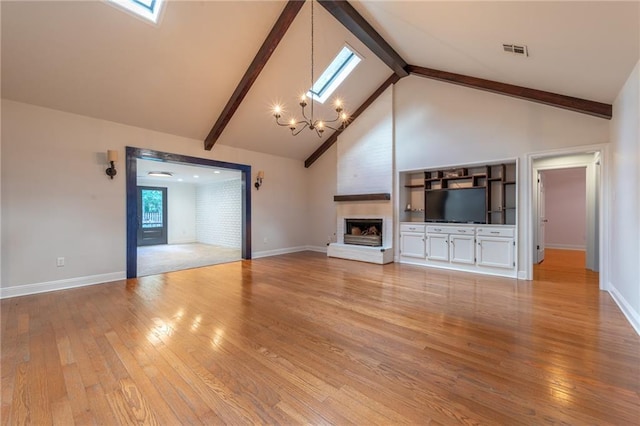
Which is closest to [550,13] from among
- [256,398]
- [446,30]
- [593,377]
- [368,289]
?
[446,30]

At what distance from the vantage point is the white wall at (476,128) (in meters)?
4.18

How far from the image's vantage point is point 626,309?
2.96 meters

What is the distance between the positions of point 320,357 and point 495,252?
4.12m

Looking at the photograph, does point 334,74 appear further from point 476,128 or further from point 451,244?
point 451,244

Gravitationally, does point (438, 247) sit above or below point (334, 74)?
below

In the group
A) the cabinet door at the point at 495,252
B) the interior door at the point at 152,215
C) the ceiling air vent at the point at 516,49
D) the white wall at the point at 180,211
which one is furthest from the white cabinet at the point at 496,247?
the interior door at the point at 152,215

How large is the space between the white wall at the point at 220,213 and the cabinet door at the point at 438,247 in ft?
17.8

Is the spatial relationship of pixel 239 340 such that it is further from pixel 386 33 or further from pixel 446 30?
pixel 386 33

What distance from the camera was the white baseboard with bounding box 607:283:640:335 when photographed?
8.60 ft

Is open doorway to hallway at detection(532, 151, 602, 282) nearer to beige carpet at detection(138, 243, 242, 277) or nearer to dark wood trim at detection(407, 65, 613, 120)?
dark wood trim at detection(407, 65, 613, 120)

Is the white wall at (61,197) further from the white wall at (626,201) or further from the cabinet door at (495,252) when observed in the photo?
the white wall at (626,201)

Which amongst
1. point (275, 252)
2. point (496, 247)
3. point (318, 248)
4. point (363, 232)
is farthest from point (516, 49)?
point (275, 252)

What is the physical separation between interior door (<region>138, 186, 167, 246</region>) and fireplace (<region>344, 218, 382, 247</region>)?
699 centimetres

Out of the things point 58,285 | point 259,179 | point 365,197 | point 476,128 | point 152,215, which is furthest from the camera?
point 152,215
